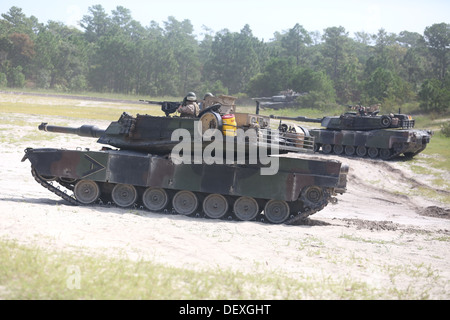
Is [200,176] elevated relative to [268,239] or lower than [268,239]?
elevated

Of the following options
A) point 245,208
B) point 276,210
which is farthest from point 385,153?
point 245,208

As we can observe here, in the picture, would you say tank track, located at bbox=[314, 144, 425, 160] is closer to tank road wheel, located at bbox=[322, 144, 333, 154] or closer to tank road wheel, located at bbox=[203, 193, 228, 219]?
tank road wheel, located at bbox=[322, 144, 333, 154]

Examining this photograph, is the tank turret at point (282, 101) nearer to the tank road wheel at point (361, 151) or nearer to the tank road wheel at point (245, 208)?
the tank road wheel at point (361, 151)

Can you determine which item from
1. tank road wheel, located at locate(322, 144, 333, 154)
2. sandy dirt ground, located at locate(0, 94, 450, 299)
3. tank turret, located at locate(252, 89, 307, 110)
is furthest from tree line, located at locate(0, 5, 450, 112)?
sandy dirt ground, located at locate(0, 94, 450, 299)

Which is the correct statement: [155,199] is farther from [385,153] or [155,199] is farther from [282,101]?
[282,101]

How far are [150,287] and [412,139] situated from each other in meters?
28.6

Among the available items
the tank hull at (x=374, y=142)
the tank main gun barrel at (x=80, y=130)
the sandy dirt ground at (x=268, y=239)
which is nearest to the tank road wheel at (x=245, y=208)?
the sandy dirt ground at (x=268, y=239)

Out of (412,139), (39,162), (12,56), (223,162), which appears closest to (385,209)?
(223,162)

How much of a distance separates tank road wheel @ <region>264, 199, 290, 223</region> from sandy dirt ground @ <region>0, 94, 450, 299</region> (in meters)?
0.78

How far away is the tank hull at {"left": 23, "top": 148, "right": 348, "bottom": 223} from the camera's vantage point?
16.1m

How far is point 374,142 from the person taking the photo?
115 ft

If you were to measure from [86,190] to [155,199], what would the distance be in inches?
80.2

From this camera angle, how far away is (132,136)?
1702cm

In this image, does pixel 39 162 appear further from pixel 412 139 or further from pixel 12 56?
pixel 12 56
